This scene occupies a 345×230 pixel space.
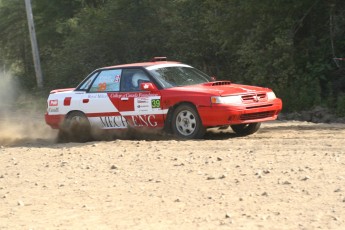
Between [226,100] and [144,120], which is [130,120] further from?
[226,100]

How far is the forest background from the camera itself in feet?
54.2

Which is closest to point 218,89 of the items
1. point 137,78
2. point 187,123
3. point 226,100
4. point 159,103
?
point 226,100

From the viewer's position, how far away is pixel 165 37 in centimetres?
2333

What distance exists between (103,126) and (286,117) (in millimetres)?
5282

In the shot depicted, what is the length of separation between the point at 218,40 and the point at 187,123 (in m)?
9.47

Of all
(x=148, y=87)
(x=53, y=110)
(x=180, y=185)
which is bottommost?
(x=180, y=185)

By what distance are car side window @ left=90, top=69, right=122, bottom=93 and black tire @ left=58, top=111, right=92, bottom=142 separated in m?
0.58

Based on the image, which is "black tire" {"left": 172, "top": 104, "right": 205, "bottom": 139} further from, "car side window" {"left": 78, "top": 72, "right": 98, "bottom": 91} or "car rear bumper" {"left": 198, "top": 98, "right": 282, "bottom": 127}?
"car side window" {"left": 78, "top": 72, "right": 98, "bottom": 91}

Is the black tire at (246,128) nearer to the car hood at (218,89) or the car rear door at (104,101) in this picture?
the car hood at (218,89)

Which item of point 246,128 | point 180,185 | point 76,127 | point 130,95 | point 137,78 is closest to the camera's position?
point 180,185

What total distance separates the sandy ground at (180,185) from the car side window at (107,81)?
1.59 m

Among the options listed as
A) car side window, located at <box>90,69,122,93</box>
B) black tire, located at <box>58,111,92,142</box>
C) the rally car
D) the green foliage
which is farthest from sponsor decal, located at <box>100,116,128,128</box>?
the green foliage

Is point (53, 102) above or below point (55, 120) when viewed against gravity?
above

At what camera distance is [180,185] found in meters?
6.64
